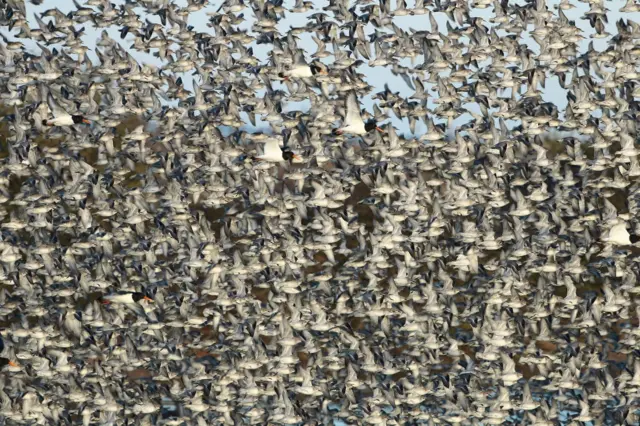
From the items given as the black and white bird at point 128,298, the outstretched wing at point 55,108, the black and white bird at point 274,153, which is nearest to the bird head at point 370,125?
the black and white bird at point 274,153

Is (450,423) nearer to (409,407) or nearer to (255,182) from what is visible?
(409,407)

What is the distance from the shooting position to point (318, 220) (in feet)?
87.7

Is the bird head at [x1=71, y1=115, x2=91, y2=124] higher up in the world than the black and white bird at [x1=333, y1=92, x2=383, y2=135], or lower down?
lower down

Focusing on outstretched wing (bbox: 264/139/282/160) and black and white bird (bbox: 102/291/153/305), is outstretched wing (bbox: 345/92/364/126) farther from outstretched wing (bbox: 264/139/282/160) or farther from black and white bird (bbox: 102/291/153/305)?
black and white bird (bbox: 102/291/153/305)

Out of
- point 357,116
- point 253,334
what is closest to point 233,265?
point 253,334

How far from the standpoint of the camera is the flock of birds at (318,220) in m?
25.6

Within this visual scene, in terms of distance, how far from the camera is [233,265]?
2625cm

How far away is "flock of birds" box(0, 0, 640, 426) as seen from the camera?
25.6m

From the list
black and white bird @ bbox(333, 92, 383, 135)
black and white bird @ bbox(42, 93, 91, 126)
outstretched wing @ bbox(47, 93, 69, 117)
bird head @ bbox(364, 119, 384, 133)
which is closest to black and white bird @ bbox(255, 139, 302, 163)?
black and white bird @ bbox(333, 92, 383, 135)

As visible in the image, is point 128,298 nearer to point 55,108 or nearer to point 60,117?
point 60,117

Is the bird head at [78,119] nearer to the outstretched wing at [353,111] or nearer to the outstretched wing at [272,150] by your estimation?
the outstretched wing at [272,150]

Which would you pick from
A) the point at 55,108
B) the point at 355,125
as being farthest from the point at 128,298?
the point at 355,125

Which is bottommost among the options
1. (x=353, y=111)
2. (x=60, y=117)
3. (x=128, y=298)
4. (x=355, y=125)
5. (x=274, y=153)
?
(x=128, y=298)

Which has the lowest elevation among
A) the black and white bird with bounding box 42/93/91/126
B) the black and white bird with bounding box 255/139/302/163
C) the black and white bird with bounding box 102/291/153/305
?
the black and white bird with bounding box 102/291/153/305
